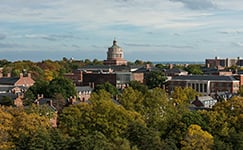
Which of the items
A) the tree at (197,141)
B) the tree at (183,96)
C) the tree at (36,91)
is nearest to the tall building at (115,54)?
the tree at (183,96)

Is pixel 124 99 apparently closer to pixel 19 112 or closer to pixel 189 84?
pixel 19 112

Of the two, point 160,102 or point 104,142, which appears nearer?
point 104,142

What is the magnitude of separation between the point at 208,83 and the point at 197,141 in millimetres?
66363

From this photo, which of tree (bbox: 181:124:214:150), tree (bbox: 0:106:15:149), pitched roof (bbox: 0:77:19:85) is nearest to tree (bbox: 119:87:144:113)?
tree (bbox: 181:124:214:150)

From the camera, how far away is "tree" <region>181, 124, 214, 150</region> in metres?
44.2

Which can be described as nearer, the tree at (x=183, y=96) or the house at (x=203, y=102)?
the house at (x=203, y=102)

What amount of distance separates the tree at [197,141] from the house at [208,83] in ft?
205

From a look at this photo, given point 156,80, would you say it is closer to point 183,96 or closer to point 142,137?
point 183,96

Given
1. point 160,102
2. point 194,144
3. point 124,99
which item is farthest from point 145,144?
point 124,99

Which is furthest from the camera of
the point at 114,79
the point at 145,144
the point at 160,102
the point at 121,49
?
the point at 121,49

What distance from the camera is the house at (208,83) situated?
108 m

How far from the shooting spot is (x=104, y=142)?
→ 40000 mm

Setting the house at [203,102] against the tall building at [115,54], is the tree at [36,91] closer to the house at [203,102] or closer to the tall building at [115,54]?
the house at [203,102]

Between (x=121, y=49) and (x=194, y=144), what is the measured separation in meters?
138
